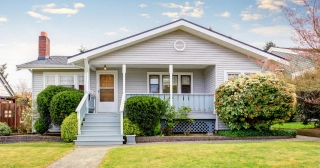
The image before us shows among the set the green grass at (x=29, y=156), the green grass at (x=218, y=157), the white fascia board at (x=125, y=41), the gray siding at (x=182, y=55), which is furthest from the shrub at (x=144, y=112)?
the green grass at (x=218, y=157)

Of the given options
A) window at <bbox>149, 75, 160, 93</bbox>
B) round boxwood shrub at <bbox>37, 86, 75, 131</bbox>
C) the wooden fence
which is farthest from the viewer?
the wooden fence

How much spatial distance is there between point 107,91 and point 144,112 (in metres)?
4.56

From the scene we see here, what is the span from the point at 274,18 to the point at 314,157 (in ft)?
47.3

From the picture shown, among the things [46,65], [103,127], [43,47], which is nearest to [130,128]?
[103,127]

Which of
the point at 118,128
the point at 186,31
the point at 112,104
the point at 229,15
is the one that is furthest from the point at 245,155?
the point at 229,15

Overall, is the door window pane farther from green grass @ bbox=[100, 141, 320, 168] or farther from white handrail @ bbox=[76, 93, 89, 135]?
green grass @ bbox=[100, 141, 320, 168]

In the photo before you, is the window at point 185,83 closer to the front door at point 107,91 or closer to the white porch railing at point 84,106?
the front door at point 107,91

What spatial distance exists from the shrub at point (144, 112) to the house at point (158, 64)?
2.84 ft

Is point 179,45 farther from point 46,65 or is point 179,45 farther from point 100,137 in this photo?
point 46,65

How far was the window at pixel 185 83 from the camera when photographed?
1877cm

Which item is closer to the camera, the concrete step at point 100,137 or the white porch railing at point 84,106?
the concrete step at point 100,137

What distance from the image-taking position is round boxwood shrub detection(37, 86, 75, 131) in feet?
53.1

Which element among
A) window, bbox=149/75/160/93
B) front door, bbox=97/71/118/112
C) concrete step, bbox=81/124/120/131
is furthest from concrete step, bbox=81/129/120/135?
window, bbox=149/75/160/93

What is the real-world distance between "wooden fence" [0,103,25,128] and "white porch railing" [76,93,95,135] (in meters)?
6.20
